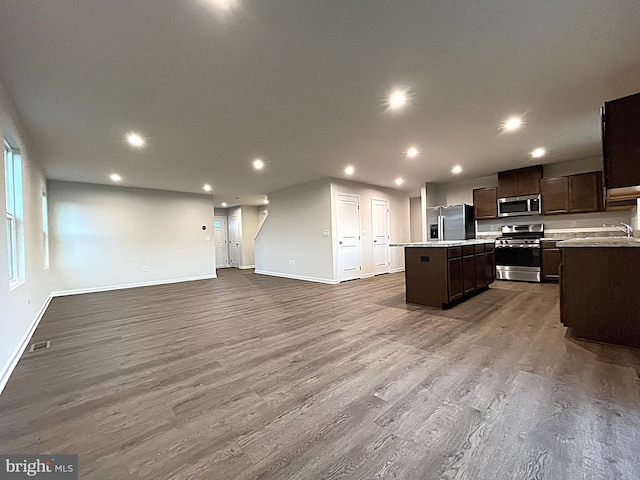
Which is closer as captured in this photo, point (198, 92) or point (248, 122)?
point (198, 92)

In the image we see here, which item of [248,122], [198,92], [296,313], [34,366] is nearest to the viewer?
[34,366]

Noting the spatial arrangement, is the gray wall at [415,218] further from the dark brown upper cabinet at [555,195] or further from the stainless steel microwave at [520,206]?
the dark brown upper cabinet at [555,195]

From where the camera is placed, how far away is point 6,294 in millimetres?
2303

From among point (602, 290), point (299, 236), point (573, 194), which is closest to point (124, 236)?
point (299, 236)

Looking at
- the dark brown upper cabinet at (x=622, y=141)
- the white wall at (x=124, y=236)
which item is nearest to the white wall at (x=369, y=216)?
the white wall at (x=124, y=236)

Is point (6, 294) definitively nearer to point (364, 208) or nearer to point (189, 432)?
point (189, 432)

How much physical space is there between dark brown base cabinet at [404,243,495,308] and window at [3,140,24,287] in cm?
480

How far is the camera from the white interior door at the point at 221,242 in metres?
10.9

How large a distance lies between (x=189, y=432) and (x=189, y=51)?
2.57 metres

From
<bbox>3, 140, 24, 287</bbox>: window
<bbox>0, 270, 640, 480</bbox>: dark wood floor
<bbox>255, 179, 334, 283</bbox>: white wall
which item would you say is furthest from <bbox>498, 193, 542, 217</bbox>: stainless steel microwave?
<bbox>3, 140, 24, 287</bbox>: window

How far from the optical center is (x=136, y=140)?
3.84 metres

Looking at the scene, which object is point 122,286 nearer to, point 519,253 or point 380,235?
point 380,235

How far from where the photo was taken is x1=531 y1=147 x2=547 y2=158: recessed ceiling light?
477 cm

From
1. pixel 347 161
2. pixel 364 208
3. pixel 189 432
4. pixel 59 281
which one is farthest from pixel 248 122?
pixel 59 281
